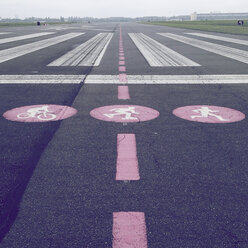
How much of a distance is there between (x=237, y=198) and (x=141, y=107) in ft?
11.1

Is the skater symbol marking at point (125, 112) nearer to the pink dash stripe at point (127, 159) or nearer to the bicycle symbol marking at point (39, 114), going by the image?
the pink dash stripe at point (127, 159)

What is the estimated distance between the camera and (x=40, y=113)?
227 inches

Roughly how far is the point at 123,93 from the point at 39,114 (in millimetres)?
2309

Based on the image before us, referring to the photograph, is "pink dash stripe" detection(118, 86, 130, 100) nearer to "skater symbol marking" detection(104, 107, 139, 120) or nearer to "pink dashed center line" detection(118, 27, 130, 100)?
"pink dashed center line" detection(118, 27, 130, 100)

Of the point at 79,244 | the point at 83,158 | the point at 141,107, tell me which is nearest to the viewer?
the point at 79,244

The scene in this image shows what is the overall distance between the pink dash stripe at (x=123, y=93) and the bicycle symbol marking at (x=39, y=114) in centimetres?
175

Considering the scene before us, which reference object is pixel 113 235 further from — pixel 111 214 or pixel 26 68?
pixel 26 68

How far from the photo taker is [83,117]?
5.55m

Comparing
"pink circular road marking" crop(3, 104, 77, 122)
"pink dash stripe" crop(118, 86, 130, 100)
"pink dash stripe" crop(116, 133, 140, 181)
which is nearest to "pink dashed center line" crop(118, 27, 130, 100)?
"pink dash stripe" crop(118, 86, 130, 100)

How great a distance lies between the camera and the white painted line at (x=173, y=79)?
8578 mm

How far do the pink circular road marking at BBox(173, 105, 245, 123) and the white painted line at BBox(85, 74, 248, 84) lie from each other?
8.63 ft

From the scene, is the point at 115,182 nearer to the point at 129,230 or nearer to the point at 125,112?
the point at 129,230

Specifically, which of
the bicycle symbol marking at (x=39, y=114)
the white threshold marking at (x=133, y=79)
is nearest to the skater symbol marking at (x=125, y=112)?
the bicycle symbol marking at (x=39, y=114)

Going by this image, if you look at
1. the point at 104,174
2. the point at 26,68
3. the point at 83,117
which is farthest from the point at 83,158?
the point at 26,68
